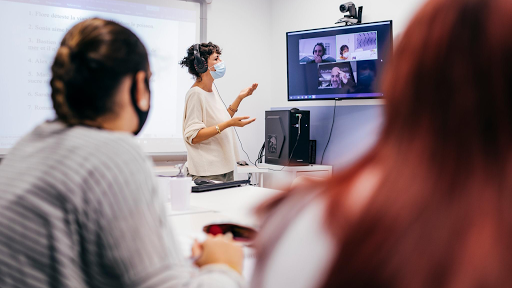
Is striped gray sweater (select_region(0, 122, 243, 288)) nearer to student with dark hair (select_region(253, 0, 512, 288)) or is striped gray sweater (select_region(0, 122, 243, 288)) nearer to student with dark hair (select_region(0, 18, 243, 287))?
student with dark hair (select_region(0, 18, 243, 287))

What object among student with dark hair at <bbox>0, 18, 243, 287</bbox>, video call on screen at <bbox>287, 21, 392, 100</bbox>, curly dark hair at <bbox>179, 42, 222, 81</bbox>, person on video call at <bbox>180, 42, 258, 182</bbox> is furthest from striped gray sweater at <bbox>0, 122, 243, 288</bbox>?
video call on screen at <bbox>287, 21, 392, 100</bbox>

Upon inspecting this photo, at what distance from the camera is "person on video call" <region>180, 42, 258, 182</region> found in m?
2.71

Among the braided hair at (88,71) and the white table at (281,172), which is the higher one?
the braided hair at (88,71)

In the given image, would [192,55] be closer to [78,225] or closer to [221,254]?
[221,254]

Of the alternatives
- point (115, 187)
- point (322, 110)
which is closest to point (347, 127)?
point (322, 110)

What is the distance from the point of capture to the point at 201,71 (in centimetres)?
286

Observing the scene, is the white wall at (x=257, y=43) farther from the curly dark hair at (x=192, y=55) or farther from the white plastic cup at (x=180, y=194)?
the white plastic cup at (x=180, y=194)

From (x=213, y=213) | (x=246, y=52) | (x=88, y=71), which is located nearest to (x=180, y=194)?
(x=213, y=213)

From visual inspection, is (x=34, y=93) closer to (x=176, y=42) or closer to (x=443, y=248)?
(x=176, y=42)

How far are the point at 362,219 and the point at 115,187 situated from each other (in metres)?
0.42

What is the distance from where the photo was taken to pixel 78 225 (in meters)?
0.68

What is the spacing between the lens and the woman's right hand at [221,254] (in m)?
0.90

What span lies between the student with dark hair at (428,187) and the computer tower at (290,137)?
314 cm

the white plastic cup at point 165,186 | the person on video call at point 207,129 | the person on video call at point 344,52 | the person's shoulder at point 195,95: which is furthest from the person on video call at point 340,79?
the white plastic cup at point 165,186
